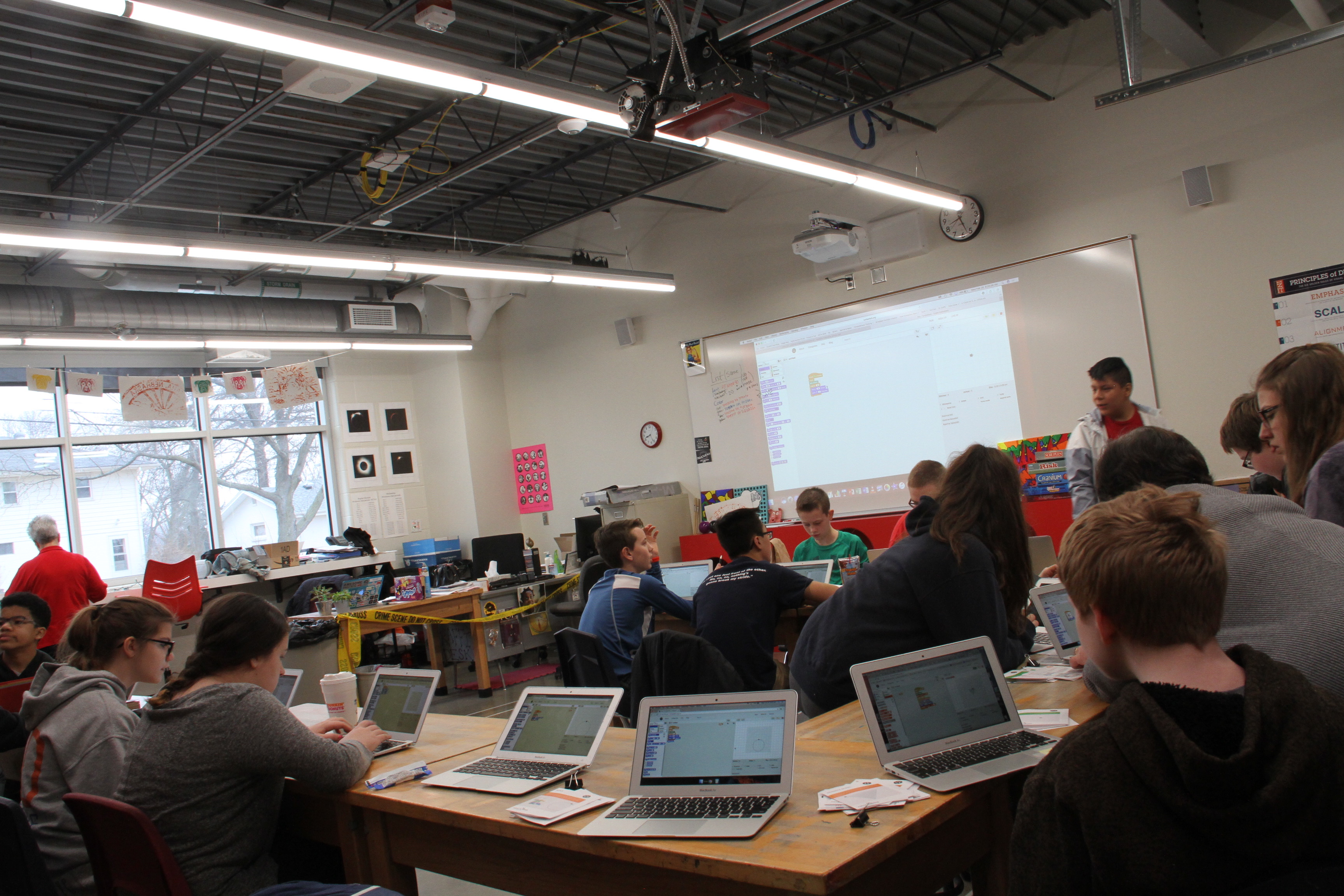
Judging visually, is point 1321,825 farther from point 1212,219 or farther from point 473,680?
point 473,680

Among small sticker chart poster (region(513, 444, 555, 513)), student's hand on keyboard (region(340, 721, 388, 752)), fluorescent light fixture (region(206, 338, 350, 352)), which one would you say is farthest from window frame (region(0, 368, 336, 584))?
student's hand on keyboard (region(340, 721, 388, 752))

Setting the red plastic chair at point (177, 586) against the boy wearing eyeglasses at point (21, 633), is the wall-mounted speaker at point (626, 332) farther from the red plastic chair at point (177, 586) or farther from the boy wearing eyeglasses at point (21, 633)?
the boy wearing eyeglasses at point (21, 633)

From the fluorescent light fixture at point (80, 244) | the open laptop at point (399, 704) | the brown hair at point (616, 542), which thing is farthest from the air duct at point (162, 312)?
the open laptop at point (399, 704)

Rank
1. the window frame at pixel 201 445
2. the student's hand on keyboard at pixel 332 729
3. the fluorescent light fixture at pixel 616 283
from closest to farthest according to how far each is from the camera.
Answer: the student's hand on keyboard at pixel 332 729
the fluorescent light fixture at pixel 616 283
the window frame at pixel 201 445

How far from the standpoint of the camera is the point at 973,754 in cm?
185

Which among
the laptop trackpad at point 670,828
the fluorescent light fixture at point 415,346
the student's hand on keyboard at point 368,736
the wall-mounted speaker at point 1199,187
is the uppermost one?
the fluorescent light fixture at point 415,346

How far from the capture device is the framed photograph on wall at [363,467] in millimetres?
10578

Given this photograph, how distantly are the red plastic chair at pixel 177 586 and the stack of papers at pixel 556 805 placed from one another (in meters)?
7.25

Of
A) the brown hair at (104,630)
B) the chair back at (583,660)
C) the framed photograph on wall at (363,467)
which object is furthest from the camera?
the framed photograph on wall at (363,467)

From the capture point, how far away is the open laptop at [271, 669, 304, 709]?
3.45 m

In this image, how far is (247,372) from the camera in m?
9.38

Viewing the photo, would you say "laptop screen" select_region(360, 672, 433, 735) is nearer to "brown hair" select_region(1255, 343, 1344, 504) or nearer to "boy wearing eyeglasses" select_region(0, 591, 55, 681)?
"boy wearing eyeglasses" select_region(0, 591, 55, 681)

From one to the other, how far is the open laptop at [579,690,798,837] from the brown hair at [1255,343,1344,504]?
4.86ft

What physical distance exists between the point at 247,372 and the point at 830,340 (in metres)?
5.82
